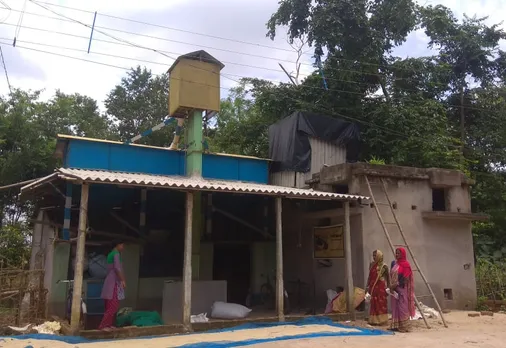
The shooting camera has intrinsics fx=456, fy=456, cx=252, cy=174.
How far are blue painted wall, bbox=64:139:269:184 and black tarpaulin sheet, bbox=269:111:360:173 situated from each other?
82 centimetres

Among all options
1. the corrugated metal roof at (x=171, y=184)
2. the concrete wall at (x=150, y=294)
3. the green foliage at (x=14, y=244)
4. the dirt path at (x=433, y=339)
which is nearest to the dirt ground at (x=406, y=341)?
the dirt path at (x=433, y=339)

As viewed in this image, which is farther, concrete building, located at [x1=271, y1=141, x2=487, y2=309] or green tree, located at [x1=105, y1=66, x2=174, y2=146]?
green tree, located at [x1=105, y1=66, x2=174, y2=146]

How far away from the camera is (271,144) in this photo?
16.0 metres

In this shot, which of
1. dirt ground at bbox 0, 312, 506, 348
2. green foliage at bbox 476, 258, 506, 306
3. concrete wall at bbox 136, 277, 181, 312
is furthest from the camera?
green foliage at bbox 476, 258, 506, 306

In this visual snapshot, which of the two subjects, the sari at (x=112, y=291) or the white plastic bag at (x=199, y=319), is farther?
the white plastic bag at (x=199, y=319)

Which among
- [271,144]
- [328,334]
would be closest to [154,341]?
[328,334]

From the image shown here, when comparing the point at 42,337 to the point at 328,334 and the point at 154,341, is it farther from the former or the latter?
the point at 328,334

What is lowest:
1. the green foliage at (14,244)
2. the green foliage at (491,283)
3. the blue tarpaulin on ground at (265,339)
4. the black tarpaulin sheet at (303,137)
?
the blue tarpaulin on ground at (265,339)

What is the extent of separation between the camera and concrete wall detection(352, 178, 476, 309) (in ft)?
35.8

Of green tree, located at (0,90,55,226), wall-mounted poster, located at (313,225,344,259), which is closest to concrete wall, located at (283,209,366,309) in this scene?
wall-mounted poster, located at (313,225,344,259)

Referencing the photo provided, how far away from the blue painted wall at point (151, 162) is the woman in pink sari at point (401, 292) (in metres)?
6.73

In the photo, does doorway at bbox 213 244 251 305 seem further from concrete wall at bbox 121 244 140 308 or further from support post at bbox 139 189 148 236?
support post at bbox 139 189 148 236

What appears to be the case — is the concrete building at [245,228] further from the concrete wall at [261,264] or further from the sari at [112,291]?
the sari at [112,291]

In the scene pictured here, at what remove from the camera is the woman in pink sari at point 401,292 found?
27.9 ft
